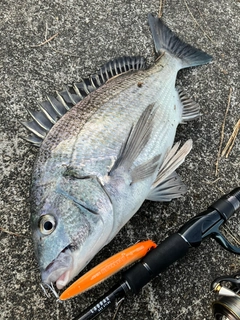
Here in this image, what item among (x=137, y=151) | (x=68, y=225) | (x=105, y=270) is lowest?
(x=105, y=270)

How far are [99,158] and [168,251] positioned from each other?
0.61m

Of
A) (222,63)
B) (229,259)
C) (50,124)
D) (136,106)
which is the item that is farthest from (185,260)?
(222,63)

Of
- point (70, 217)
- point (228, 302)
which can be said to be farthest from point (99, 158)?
point (228, 302)

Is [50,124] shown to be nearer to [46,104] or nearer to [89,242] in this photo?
[46,104]

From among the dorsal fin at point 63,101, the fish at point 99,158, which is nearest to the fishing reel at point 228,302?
the fish at point 99,158

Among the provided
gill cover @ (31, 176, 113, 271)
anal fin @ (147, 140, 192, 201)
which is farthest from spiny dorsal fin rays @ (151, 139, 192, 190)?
gill cover @ (31, 176, 113, 271)

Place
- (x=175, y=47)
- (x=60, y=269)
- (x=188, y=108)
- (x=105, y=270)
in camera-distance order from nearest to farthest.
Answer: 1. (x=60, y=269)
2. (x=105, y=270)
3. (x=188, y=108)
4. (x=175, y=47)

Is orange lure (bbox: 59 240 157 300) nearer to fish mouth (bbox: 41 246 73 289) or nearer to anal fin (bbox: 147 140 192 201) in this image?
fish mouth (bbox: 41 246 73 289)

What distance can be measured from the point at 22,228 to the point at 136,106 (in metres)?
0.97

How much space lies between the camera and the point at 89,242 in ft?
5.69

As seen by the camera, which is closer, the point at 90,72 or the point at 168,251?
the point at 168,251

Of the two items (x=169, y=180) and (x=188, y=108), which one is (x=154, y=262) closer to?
(x=169, y=180)

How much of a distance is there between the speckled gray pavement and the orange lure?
227 millimetres

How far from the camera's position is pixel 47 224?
1.71 metres
